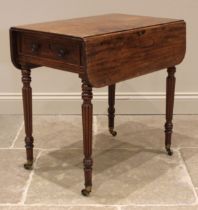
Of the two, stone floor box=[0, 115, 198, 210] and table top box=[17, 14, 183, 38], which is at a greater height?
table top box=[17, 14, 183, 38]

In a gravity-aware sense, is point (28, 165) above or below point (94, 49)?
below

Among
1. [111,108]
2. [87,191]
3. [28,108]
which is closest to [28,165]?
[28,108]

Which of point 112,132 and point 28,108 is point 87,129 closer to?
point 28,108

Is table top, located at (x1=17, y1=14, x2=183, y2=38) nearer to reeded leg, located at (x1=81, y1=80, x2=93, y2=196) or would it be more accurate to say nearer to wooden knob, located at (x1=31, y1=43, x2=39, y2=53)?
wooden knob, located at (x1=31, y1=43, x2=39, y2=53)

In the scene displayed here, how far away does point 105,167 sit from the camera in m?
2.47

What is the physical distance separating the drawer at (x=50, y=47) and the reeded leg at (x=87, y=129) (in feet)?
0.45

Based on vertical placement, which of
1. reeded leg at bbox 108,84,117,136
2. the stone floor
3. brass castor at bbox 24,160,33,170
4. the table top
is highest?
the table top

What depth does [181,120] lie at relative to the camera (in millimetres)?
3223

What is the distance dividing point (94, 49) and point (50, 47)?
26 centimetres

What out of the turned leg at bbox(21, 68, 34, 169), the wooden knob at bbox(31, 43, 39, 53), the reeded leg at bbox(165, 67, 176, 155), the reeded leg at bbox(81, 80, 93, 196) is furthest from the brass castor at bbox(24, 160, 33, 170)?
the reeded leg at bbox(165, 67, 176, 155)

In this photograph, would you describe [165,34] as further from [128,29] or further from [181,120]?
[181,120]

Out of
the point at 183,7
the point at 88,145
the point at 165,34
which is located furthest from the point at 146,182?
the point at 183,7

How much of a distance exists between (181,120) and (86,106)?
1397 millimetres

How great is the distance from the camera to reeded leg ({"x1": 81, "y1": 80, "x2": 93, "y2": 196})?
1968mm
